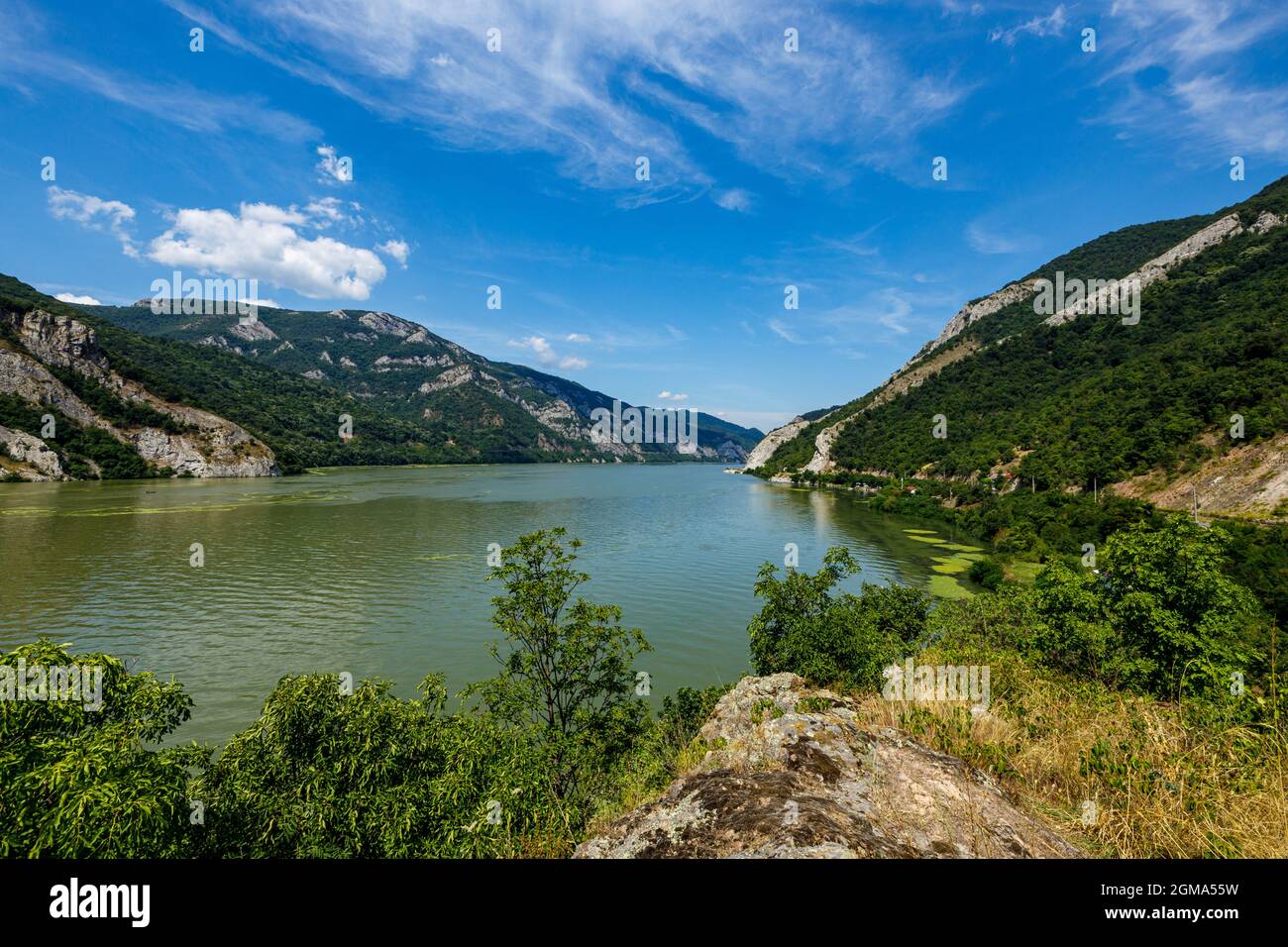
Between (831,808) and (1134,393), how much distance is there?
119974 mm

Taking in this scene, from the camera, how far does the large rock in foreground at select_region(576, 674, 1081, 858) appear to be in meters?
5.24

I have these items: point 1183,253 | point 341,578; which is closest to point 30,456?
point 341,578

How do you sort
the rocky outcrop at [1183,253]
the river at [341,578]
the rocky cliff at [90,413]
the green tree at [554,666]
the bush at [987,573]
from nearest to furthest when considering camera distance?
the green tree at [554,666] < the river at [341,578] < the bush at [987,573] < the rocky cliff at [90,413] < the rocky outcrop at [1183,253]

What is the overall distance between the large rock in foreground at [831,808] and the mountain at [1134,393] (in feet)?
245

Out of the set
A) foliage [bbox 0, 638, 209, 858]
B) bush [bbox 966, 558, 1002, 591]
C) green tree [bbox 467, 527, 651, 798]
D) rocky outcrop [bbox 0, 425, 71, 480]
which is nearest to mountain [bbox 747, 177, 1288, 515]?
bush [bbox 966, 558, 1002, 591]

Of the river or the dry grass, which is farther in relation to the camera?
the river

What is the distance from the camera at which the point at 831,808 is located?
Result: 5.66 m

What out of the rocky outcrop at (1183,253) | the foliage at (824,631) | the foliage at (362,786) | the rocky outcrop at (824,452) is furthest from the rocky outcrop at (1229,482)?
the rocky outcrop at (1183,253)

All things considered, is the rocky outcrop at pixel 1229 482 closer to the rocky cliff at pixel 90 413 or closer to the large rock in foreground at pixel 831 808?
the large rock in foreground at pixel 831 808

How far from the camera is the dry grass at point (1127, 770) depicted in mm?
4902

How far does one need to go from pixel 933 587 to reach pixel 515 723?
1702 inches

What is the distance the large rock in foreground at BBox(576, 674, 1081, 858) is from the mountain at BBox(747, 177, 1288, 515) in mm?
74551

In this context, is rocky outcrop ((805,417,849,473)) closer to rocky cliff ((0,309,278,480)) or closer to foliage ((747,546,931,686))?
foliage ((747,546,931,686))
